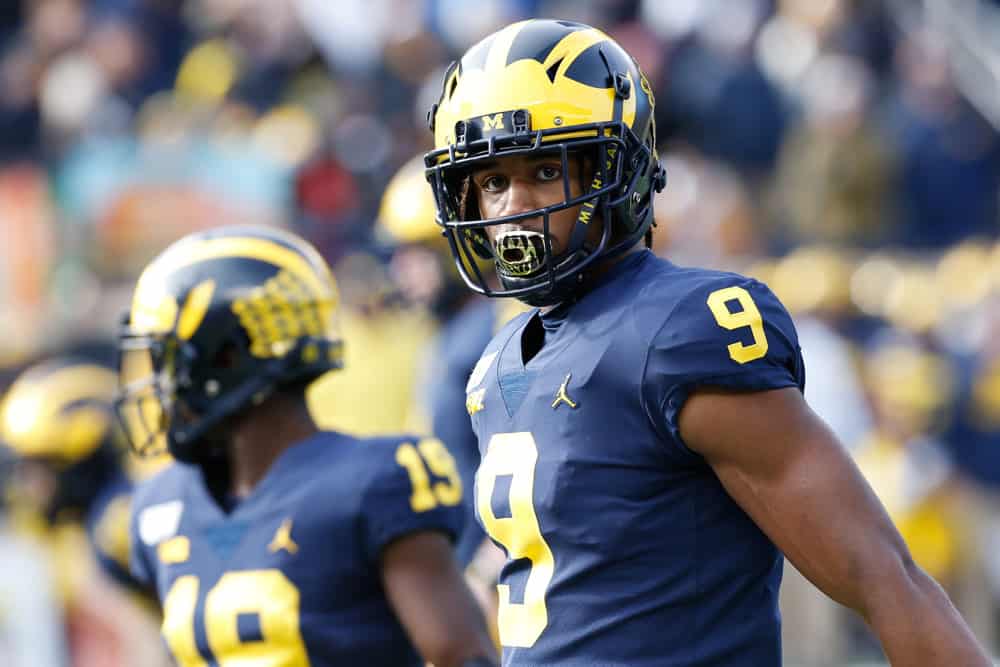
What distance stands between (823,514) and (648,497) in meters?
0.27

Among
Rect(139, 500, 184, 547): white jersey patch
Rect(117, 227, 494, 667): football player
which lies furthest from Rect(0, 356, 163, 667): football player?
Rect(117, 227, 494, 667): football player

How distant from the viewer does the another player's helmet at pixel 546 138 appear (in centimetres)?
263

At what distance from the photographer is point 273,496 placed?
3527 millimetres

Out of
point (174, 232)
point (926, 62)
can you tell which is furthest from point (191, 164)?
point (926, 62)

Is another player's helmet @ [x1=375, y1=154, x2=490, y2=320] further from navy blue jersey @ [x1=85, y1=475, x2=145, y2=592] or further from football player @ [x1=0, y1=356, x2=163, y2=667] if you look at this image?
football player @ [x1=0, y1=356, x2=163, y2=667]

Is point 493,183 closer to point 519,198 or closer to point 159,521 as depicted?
point 519,198

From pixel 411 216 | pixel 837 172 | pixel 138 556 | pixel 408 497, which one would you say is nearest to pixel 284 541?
pixel 408 497

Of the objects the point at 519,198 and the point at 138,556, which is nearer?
the point at 519,198

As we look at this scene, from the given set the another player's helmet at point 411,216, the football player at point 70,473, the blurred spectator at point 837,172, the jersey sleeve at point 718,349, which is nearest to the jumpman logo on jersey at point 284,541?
the jersey sleeve at point 718,349

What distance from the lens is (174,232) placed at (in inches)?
375

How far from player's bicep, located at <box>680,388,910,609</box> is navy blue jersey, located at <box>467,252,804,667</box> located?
0.04m

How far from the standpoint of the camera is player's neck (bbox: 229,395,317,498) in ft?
12.0

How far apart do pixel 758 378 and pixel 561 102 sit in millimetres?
589

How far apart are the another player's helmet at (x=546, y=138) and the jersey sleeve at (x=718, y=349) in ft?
0.82
